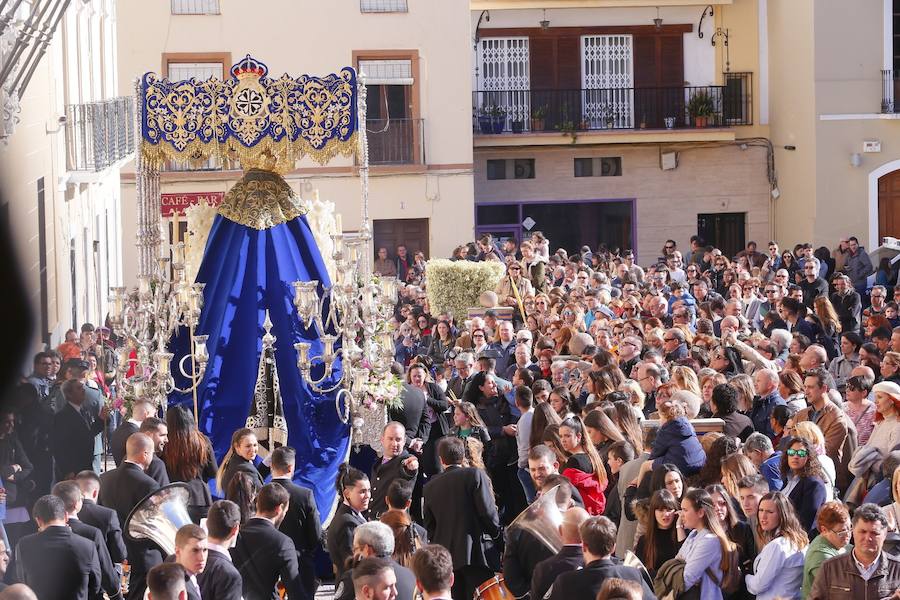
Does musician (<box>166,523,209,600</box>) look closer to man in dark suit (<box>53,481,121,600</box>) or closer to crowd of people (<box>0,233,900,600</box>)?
crowd of people (<box>0,233,900,600</box>)

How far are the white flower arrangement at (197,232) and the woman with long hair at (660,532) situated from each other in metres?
6.02

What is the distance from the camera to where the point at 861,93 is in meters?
28.0

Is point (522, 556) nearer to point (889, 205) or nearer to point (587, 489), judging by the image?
point (587, 489)

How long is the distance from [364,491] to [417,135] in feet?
64.3

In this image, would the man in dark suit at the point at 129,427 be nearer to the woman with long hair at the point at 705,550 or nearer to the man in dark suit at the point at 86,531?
the man in dark suit at the point at 86,531

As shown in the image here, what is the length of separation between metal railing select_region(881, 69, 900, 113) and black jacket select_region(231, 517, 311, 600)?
72.4 feet

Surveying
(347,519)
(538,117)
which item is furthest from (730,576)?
(538,117)

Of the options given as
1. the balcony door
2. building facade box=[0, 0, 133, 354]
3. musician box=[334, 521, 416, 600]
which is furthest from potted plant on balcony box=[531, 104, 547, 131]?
musician box=[334, 521, 416, 600]

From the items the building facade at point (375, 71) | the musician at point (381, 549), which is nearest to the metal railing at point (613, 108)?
the building facade at point (375, 71)

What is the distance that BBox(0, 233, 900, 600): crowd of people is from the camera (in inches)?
300

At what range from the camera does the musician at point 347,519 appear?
28.4 ft

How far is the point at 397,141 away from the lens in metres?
28.1

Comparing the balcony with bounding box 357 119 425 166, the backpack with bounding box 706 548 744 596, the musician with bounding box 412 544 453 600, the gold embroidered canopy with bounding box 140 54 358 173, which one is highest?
the balcony with bounding box 357 119 425 166

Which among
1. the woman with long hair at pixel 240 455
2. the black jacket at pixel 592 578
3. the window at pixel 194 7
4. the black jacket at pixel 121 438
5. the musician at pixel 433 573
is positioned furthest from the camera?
the window at pixel 194 7
